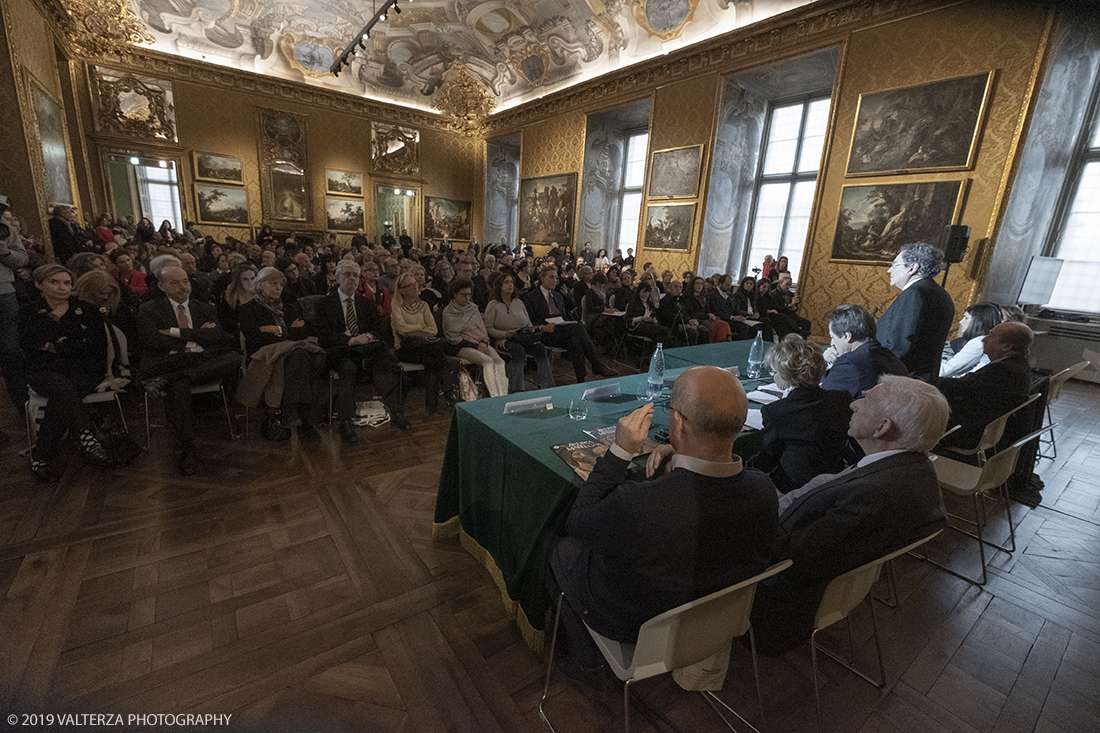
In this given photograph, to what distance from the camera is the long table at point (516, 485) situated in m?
1.82

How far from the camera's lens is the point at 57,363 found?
3.03 meters

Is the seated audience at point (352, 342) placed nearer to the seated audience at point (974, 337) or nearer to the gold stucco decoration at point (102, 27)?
the seated audience at point (974, 337)

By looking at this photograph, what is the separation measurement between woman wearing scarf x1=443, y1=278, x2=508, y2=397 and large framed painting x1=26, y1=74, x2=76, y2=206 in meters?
7.87

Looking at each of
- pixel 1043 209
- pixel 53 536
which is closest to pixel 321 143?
pixel 53 536

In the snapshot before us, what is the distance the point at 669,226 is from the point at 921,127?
465cm

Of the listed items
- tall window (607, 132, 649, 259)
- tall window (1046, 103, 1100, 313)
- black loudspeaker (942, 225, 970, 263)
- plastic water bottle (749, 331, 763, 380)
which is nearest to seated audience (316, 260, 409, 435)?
plastic water bottle (749, 331, 763, 380)

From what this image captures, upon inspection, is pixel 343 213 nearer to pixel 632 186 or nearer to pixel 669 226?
pixel 632 186

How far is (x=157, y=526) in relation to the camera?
102 inches

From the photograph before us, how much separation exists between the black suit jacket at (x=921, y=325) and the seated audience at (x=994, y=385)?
0.66 feet

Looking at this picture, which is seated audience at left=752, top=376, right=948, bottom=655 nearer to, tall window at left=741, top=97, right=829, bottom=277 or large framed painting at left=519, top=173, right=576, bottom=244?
tall window at left=741, top=97, right=829, bottom=277

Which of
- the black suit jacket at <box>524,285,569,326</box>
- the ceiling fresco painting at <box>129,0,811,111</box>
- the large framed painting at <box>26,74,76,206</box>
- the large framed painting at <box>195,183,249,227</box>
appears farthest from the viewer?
the large framed painting at <box>195,183,249,227</box>

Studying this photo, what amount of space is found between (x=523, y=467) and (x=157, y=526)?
2.22 m

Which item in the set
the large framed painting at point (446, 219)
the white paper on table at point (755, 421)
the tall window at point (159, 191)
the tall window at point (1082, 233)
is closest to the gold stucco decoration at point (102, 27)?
the tall window at point (159, 191)

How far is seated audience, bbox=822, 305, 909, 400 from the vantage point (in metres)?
2.47
